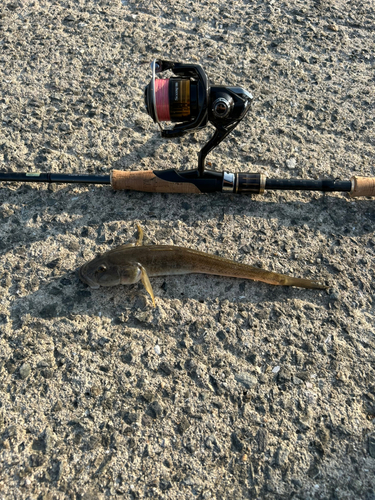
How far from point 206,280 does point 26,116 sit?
2.49 meters

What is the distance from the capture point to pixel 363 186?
11.3 feet

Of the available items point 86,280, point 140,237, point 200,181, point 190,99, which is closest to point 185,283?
point 140,237

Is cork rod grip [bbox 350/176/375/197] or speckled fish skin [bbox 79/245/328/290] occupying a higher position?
cork rod grip [bbox 350/176/375/197]

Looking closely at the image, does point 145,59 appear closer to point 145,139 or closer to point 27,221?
point 145,139

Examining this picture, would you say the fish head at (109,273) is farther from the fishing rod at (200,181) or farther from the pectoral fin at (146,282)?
the fishing rod at (200,181)

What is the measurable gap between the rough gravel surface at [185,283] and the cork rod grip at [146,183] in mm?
135

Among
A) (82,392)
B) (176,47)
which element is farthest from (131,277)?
(176,47)

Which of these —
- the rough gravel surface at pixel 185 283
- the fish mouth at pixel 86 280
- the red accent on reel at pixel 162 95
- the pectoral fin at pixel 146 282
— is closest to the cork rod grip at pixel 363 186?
the rough gravel surface at pixel 185 283

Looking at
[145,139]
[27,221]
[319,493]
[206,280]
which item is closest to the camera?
[319,493]

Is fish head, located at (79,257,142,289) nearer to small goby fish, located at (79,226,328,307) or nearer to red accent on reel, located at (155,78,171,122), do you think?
small goby fish, located at (79,226,328,307)

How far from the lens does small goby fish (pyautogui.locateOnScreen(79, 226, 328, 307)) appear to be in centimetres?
299

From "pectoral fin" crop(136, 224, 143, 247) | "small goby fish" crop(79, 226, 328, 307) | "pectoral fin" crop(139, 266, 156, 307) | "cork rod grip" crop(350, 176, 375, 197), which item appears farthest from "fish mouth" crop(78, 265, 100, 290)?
"cork rod grip" crop(350, 176, 375, 197)

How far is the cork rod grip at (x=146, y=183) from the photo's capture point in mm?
3447

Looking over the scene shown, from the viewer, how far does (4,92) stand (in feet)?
14.1
